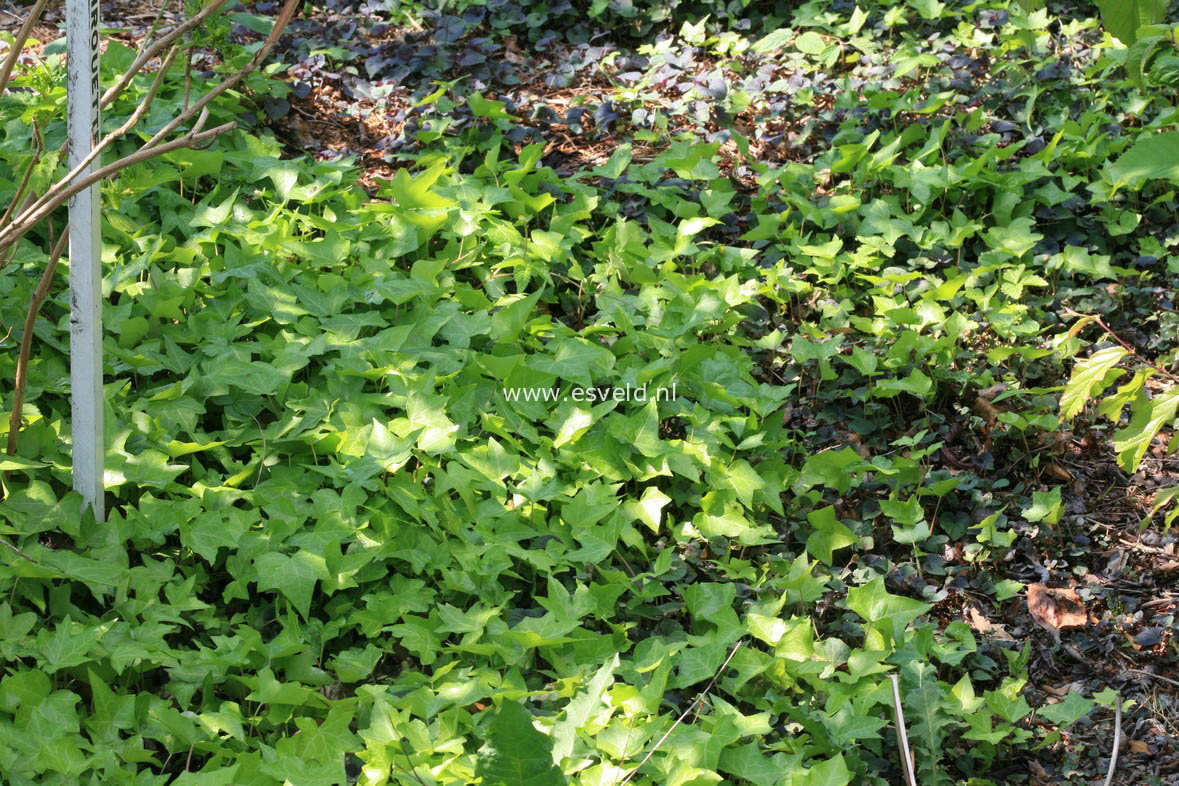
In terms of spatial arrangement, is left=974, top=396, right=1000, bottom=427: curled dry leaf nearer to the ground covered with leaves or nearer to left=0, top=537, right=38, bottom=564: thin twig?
the ground covered with leaves

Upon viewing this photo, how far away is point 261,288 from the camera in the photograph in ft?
8.77

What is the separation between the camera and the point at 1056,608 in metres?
2.29

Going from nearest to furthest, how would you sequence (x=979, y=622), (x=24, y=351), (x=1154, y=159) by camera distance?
(x=1154, y=159) < (x=24, y=351) < (x=979, y=622)

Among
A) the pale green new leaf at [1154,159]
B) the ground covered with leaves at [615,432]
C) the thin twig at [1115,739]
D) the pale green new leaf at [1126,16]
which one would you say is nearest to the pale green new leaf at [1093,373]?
the ground covered with leaves at [615,432]

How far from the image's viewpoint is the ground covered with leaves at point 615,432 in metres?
1.87

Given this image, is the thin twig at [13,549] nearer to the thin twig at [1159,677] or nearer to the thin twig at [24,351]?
the thin twig at [24,351]

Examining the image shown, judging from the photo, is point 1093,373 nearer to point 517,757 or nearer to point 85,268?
point 517,757

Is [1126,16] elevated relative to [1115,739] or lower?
elevated

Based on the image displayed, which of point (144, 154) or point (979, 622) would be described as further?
point (979, 622)

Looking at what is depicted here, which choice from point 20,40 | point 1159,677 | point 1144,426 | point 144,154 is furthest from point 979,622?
point 20,40

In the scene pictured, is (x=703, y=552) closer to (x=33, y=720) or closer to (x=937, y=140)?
(x=33, y=720)

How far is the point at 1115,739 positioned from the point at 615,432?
1.15m

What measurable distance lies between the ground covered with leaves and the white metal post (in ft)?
0.23

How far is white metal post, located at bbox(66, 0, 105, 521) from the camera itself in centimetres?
183
